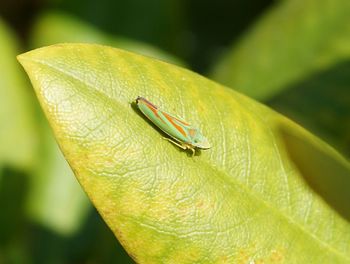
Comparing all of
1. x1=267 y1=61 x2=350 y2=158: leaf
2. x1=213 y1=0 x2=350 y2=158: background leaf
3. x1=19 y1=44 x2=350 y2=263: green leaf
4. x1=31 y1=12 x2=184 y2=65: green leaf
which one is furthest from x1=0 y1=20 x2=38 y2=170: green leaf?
x1=19 y1=44 x2=350 y2=263: green leaf

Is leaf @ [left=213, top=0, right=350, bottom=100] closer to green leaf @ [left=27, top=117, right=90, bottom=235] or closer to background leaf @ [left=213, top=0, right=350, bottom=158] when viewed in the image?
background leaf @ [left=213, top=0, right=350, bottom=158]

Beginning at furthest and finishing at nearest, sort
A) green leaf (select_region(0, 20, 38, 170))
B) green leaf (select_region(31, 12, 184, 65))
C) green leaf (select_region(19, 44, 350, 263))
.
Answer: green leaf (select_region(31, 12, 184, 65)), green leaf (select_region(0, 20, 38, 170)), green leaf (select_region(19, 44, 350, 263))

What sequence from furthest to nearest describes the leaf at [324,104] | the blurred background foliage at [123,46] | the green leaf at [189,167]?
the blurred background foliage at [123,46], the leaf at [324,104], the green leaf at [189,167]

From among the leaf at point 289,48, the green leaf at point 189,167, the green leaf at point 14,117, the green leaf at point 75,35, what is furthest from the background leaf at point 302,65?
the green leaf at point 14,117

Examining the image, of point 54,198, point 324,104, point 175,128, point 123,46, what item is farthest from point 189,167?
point 123,46

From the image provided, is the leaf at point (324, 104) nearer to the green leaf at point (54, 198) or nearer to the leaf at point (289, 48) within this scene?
the leaf at point (289, 48)

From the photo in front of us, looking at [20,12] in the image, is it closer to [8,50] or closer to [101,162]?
[8,50]

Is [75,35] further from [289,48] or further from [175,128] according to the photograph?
[175,128]
